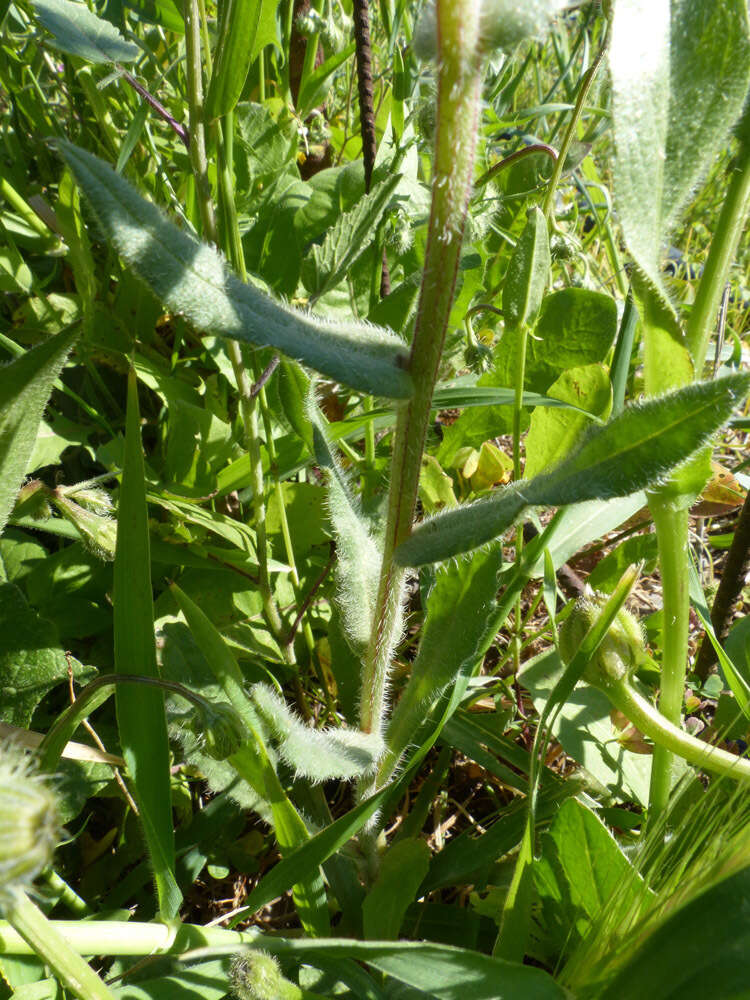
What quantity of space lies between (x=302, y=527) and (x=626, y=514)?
0.50 m

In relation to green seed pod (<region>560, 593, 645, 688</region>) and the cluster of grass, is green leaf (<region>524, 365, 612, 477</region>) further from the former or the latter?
green seed pod (<region>560, 593, 645, 688</region>)

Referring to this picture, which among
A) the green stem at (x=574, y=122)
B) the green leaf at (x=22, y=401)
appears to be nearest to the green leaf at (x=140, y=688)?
the green leaf at (x=22, y=401)

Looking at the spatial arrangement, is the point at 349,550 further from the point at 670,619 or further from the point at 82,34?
the point at 82,34

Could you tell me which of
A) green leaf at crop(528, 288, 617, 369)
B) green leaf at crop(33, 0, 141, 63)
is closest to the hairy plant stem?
green leaf at crop(528, 288, 617, 369)

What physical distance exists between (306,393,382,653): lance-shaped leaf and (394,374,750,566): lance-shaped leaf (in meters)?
0.23

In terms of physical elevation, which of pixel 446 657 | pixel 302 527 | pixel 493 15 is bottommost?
pixel 446 657

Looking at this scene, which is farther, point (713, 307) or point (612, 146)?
point (713, 307)

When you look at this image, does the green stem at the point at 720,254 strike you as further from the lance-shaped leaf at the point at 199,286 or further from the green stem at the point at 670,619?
the lance-shaped leaf at the point at 199,286

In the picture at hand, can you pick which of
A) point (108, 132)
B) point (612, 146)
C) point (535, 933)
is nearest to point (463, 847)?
point (535, 933)

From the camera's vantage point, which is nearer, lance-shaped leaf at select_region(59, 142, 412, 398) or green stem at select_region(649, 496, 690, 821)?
lance-shaped leaf at select_region(59, 142, 412, 398)

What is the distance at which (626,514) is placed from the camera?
128 cm

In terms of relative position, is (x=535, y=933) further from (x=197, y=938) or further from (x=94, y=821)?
(x=94, y=821)

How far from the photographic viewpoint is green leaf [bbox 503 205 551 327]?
102cm

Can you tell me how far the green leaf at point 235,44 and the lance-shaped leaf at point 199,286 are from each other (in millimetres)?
370
